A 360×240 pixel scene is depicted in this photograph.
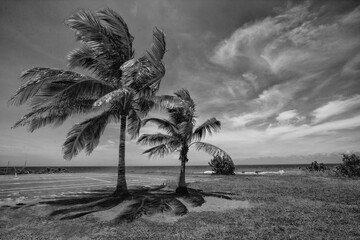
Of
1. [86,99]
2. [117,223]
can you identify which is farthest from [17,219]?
[86,99]

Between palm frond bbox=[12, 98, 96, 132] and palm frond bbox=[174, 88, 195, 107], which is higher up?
Answer: palm frond bbox=[174, 88, 195, 107]

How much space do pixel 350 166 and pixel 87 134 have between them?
27511mm

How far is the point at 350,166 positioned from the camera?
77.9ft

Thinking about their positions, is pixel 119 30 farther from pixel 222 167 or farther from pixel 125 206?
pixel 222 167

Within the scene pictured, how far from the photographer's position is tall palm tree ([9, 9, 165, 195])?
8.89 m

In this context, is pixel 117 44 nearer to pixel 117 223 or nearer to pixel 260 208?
pixel 117 223

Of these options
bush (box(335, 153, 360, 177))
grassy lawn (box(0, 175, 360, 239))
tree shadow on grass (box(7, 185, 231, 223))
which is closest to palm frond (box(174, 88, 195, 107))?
tree shadow on grass (box(7, 185, 231, 223))

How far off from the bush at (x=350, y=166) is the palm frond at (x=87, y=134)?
26.0 meters

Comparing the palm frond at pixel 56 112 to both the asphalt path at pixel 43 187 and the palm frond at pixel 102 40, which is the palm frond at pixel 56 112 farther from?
the asphalt path at pixel 43 187

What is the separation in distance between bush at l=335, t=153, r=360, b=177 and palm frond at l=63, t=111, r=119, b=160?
1022 inches

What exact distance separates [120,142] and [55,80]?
4.16m

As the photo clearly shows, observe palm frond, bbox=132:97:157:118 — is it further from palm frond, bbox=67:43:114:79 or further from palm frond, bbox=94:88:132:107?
palm frond, bbox=94:88:132:107

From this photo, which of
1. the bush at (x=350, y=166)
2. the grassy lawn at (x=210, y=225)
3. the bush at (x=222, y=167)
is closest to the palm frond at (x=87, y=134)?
the grassy lawn at (x=210, y=225)

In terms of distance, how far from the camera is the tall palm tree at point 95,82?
350 inches
